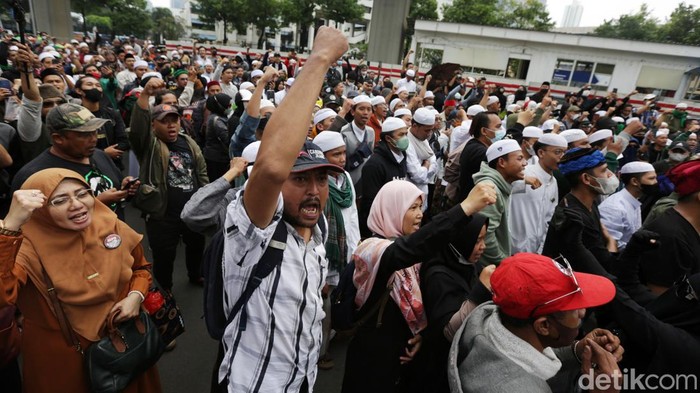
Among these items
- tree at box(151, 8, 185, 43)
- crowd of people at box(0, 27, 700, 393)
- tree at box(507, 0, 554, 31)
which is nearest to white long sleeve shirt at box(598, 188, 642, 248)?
crowd of people at box(0, 27, 700, 393)

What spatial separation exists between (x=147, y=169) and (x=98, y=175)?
0.59m

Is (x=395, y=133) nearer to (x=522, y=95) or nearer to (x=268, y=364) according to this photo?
(x=268, y=364)

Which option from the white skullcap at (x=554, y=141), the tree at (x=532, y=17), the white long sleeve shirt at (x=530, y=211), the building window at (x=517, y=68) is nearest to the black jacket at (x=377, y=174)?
the white long sleeve shirt at (x=530, y=211)

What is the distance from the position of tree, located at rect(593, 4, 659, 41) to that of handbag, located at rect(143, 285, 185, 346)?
7405cm

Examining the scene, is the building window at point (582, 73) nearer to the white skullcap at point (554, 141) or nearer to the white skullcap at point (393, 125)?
the white skullcap at point (554, 141)

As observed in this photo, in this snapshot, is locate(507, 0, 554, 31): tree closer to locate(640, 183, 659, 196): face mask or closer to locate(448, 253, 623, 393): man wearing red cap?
locate(640, 183, 659, 196): face mask

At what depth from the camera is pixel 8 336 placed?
1.91 m

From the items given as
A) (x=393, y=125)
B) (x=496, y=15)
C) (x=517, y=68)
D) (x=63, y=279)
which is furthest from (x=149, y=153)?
(x=496, y=15)

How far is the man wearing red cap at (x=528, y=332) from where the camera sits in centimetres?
143

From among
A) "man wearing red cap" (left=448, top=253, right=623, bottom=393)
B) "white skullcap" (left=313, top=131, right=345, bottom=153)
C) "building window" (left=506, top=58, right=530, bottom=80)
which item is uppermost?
"building window" (left=506, top=58, right=530, bottom=80)

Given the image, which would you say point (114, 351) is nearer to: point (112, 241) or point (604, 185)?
point (112, 241)

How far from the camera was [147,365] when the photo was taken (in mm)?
2092

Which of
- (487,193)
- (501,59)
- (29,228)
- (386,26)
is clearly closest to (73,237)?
(29,228)

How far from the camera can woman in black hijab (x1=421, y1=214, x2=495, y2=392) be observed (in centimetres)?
191
